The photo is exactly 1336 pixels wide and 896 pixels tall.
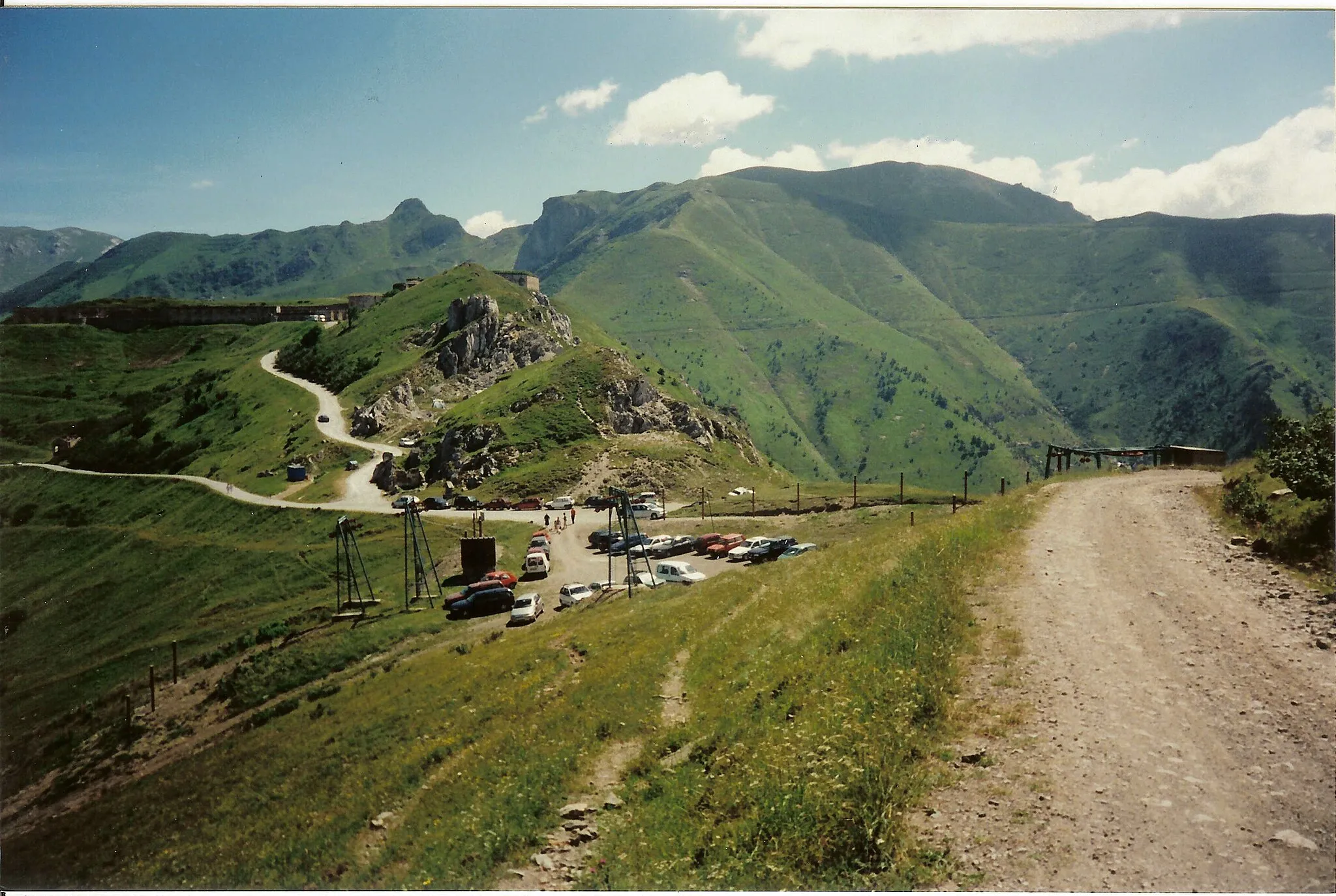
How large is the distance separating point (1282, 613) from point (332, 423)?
150495 millimetres

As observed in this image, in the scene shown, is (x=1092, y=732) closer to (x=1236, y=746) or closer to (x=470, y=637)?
(x=1236, y=746)

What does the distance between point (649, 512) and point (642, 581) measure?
32.7 meters

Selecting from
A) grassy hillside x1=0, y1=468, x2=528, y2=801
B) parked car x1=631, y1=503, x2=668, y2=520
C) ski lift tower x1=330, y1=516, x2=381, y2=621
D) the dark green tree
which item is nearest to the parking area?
parked car x1=631, y1=503, x2=668, y2=520

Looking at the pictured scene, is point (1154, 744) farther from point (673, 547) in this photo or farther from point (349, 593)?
point (349, 593)

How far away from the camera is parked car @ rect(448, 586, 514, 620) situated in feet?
160

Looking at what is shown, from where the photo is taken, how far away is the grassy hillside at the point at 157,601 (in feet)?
149

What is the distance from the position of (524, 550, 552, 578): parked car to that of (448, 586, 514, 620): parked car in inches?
400

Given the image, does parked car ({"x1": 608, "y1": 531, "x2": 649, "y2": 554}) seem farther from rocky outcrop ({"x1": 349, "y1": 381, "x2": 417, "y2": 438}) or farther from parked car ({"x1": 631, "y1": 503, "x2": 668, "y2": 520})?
rocky outcrop ({"x1": 349, "y1": 381, "x2": 417, "y2": 438})

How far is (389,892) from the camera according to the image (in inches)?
478

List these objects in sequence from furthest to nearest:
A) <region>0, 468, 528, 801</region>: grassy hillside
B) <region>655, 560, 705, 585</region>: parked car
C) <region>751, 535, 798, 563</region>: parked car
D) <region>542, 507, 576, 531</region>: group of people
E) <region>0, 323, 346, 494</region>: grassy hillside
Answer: <region>0, 323, 346, 494</region>: grassy hillside → <region>542, 507, 576, 531</region>: group of people → <region>751, 535, 798, 563</region>: parked car → <region>655, 560, 705, 585</region>: parked car → <region>0, 468, 528, 801</region>: grassy hillside

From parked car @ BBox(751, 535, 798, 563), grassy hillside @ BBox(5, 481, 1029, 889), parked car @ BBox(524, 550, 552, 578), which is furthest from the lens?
parked car @ BBox(524, 550, 552, 578)

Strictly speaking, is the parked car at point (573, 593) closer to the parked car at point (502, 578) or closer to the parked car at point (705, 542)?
the parked car at point (502, 578)

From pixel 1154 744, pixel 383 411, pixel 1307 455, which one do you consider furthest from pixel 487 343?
pixel 1154 744

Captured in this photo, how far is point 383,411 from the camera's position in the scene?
139250 mm
